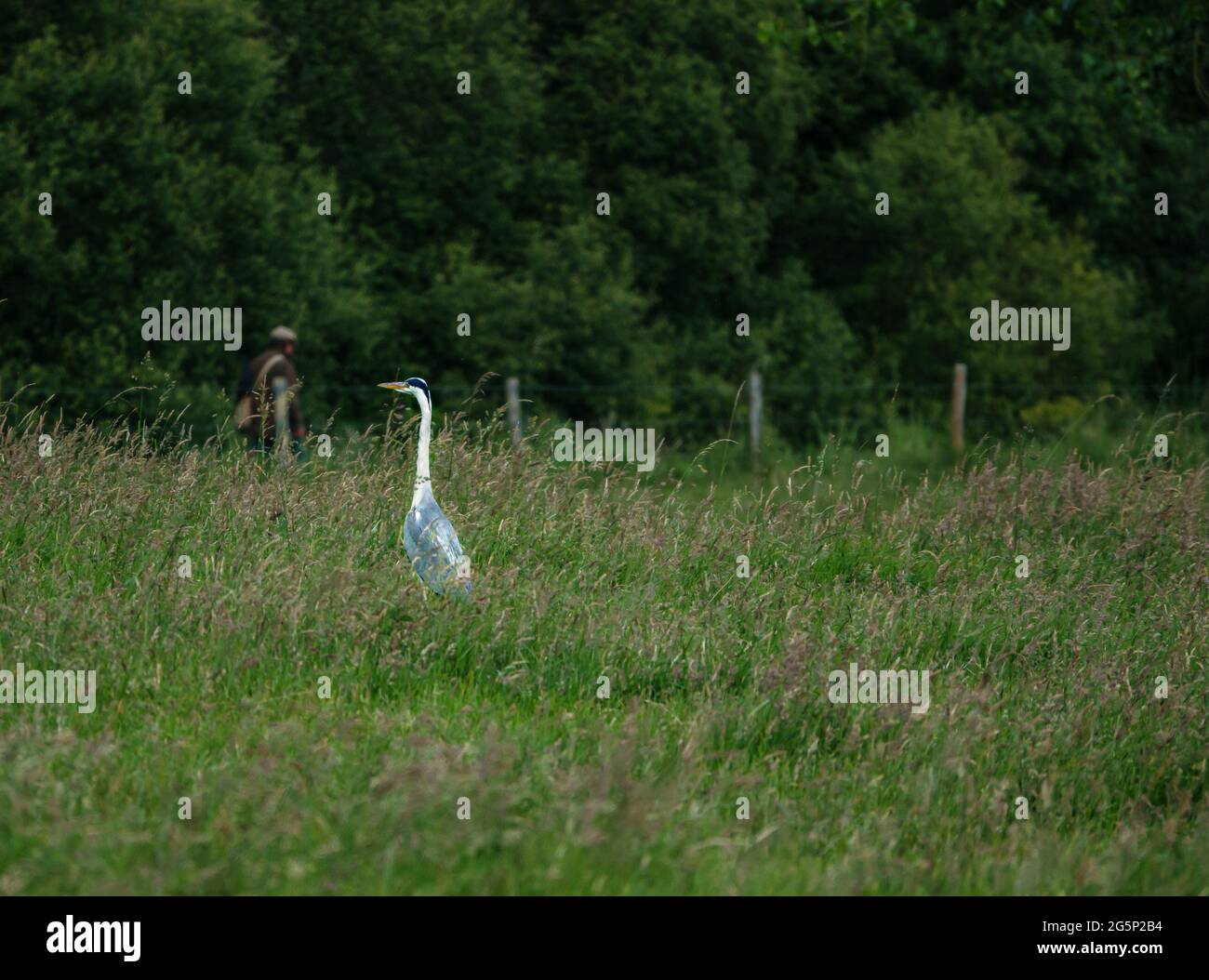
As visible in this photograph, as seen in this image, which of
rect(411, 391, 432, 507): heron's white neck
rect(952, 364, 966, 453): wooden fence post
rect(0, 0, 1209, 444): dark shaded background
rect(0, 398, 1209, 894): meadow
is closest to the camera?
rect(0, 398, 1209, 894): meadow

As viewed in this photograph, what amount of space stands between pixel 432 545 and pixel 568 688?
3.17 ft

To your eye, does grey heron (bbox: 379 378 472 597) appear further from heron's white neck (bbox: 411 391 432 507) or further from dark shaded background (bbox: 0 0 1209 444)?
dark shaded background (bbox: 0 0 1209 444)

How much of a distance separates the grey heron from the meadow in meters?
0.13

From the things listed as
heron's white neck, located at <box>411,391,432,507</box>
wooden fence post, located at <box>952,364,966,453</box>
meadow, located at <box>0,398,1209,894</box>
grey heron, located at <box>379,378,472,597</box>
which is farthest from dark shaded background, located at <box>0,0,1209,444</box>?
grey heron, located at <box>379,378,472,597</box>

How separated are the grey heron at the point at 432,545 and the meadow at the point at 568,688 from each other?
5.1 inches

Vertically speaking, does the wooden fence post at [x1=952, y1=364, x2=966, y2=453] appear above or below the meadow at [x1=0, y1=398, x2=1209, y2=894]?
above

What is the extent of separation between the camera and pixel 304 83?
79.9 feet

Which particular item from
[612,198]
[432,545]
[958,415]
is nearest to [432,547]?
[432,545]

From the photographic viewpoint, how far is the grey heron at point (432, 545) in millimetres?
5992

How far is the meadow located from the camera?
4.14m

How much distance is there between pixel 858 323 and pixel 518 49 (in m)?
9.12

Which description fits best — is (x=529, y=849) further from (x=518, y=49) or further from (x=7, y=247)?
(x=518, y=49)

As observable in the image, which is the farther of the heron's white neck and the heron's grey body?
the heron's white neck

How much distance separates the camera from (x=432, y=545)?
20.1ft
